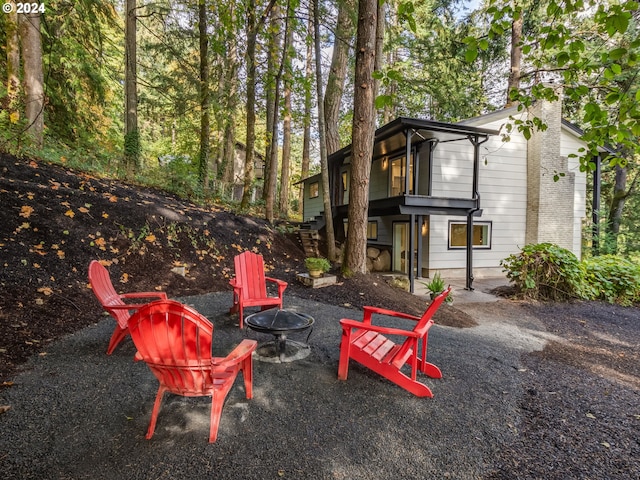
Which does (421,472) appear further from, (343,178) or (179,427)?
(343,178)

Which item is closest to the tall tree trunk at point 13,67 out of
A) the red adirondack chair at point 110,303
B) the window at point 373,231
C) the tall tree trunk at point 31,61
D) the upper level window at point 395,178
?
the tall tree trunk at point 31,61

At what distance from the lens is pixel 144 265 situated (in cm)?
572

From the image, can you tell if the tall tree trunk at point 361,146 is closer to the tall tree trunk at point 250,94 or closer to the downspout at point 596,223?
the tall tree trunk at point 250,94

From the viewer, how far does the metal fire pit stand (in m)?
2.99

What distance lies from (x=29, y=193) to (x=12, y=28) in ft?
14.0

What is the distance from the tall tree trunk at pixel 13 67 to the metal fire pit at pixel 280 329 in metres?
7.79

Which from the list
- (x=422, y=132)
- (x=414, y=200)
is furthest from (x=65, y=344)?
(x=422, y=132)

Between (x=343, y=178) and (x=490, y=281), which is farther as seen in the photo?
(x=343, y=178)

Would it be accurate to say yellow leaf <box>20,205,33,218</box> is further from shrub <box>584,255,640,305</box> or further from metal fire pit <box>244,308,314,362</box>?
shrub <box>584,255,640,305</box>

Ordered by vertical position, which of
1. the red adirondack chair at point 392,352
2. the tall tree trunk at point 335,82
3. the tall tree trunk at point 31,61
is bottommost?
the red adirondack chair at point 392,352

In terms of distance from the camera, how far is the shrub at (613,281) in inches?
290

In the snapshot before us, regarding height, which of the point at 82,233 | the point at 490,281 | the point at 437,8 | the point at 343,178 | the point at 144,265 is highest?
the point at 437,8

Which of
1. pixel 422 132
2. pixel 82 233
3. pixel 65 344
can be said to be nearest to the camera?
pixel 65 344

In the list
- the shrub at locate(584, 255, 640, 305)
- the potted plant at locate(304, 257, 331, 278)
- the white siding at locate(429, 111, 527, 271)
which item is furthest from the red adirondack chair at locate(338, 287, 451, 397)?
the white siding at locate(429, 111, 527, 271)
